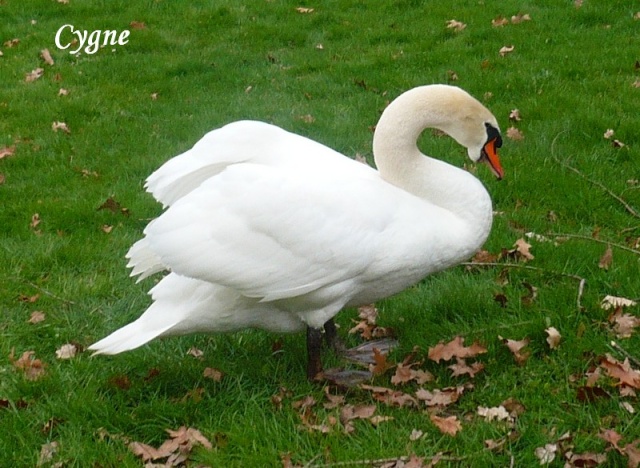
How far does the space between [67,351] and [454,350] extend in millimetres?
1943

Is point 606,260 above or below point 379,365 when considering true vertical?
below

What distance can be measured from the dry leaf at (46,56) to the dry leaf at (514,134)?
5.41 metres

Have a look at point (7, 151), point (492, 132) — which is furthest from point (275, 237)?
point (7, 151)

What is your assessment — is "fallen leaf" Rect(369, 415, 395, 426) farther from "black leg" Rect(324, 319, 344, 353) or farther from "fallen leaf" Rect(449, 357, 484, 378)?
"black leg" Rect(324, 319, 344, 353)

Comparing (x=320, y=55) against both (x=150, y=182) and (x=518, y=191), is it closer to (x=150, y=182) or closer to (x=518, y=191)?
(x=518, y=191)

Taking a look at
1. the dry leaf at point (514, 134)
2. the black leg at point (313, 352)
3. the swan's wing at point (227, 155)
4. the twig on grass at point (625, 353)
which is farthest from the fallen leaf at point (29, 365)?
the dry leaf at point (514, 134)

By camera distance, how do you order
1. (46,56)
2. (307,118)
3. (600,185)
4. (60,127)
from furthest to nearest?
1. (46,56)
2. (60,127)
3. (307,118)
4. (600,185)

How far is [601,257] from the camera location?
14.8 feet

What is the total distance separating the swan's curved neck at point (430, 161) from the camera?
11.8ft

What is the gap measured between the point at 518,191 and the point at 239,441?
297cm

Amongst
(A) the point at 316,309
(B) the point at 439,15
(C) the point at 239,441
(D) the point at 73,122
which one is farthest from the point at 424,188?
(B) the point at 439,15

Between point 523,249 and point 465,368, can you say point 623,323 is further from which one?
point 523,249

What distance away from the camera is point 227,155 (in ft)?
12.4

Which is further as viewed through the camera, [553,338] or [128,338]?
[553,338]
